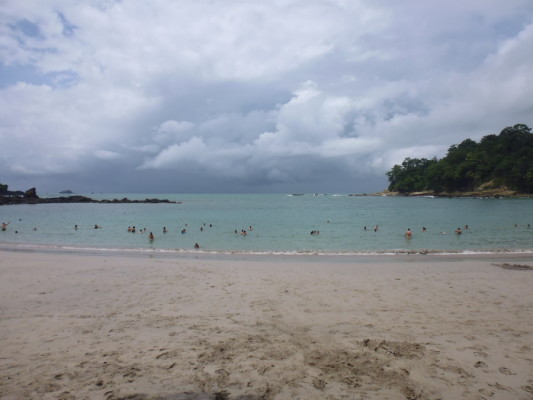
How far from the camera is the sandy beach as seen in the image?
204 inches

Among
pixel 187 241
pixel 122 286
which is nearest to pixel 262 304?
pixel 122 286

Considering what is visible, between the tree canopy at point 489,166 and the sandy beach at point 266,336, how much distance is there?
406 ft

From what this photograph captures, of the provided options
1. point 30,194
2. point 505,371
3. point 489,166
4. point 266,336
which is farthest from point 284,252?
point 489,166

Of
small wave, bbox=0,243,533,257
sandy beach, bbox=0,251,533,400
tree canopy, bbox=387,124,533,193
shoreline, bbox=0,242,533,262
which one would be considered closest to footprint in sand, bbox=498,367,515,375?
sandy beach, bbox=0,251,533,400

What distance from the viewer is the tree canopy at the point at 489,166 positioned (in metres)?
112

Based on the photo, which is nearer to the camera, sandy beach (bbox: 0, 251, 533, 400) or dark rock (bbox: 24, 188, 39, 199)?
sandy beach (bbox: 0, 251, 533, 400)

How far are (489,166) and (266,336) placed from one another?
144929 mm

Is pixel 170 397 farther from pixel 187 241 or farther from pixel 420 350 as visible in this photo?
pixel 187 241

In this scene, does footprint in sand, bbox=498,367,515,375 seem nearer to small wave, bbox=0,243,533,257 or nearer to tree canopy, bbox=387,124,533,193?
small wave, bbox=0,243,533,257

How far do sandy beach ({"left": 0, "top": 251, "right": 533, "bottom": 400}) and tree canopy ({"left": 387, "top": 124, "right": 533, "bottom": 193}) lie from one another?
4871 inches

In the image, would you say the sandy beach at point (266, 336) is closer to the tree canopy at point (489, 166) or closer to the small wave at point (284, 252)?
the small wave at point (284, 252)

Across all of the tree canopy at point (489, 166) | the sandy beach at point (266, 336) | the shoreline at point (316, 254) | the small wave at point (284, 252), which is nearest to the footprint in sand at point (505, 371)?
Answer: the sandy beach at point (266, 336)

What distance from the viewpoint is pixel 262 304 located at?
966 cm

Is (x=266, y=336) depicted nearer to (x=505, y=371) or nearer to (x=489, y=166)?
(x=505, y=371)
